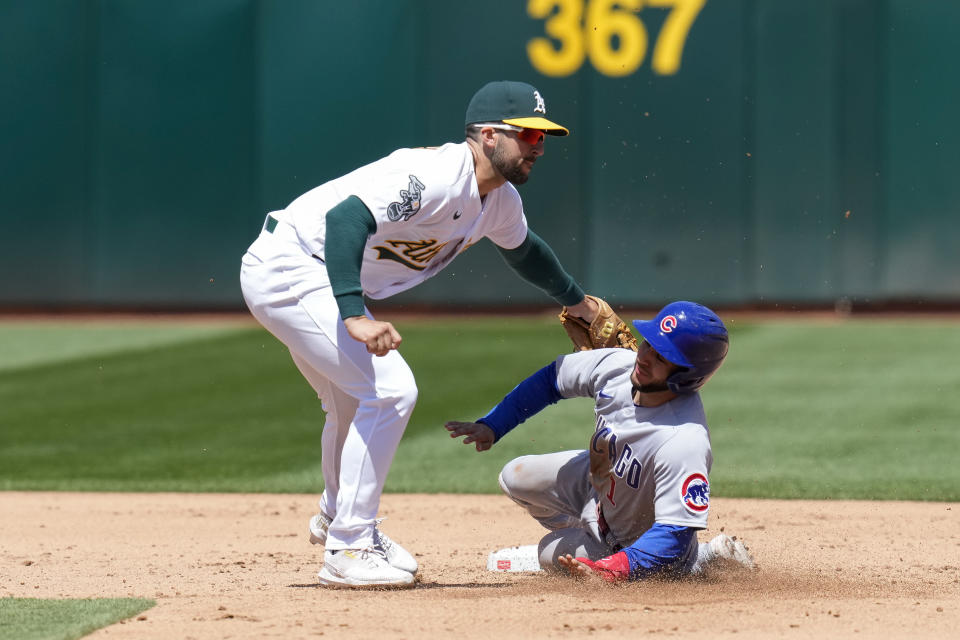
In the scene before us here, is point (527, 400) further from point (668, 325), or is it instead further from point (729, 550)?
point (729, 550)

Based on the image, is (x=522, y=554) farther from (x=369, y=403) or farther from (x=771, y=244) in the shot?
(x=771, y=244)

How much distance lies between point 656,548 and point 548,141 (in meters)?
11.0

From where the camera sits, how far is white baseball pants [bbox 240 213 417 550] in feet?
14.8

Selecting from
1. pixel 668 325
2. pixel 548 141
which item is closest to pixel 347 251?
pixel 668 325

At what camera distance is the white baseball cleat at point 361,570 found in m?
4.52

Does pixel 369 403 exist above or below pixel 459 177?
below

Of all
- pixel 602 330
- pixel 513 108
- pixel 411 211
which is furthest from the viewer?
pixel 602 330

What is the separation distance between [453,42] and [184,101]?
310 centimetres

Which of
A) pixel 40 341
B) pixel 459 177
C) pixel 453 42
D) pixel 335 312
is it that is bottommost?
pixel 40 341

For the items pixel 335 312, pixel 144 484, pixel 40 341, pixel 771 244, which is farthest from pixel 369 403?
pixel 771 244

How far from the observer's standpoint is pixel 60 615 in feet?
13.8

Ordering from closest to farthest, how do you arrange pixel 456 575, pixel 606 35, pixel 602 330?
1. pixel 456 575
2. pixel 602 330
3. pixel 606 35

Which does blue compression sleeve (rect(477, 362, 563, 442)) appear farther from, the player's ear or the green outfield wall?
the green outfield wall

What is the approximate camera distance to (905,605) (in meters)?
4.35
